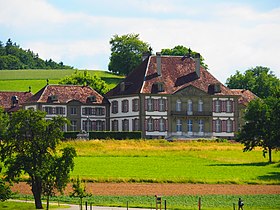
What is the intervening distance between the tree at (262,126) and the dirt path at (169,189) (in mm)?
20243

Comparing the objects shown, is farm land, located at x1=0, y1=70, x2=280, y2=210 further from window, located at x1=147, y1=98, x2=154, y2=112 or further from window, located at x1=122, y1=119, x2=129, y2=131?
window, located at x1=122, y1=119, x2=129, y2=131

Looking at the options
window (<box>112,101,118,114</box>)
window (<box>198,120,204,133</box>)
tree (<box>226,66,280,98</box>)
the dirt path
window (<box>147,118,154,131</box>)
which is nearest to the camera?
the dirt path

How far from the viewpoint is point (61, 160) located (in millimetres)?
62281

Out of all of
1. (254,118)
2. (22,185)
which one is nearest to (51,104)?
(254,118)

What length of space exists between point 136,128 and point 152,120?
2.30 meters

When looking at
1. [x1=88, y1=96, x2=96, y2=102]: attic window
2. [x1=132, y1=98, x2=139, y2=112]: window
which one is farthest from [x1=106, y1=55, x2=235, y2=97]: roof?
[x1=88, y1=96, x2=96, y2=102]: attic window

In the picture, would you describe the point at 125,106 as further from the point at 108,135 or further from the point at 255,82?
the point at 255,82

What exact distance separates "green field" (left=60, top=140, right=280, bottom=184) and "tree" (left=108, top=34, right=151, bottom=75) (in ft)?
213

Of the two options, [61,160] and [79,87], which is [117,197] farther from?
[79,87]

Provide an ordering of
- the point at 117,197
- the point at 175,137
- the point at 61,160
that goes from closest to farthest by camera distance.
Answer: the point at 61,160
the point at 117,197
the point at 175,137

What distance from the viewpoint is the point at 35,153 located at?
205ft

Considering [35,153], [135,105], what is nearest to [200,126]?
[135,105]

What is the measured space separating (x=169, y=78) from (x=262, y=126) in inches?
1107

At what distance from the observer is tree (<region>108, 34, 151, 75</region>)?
178875 mm
